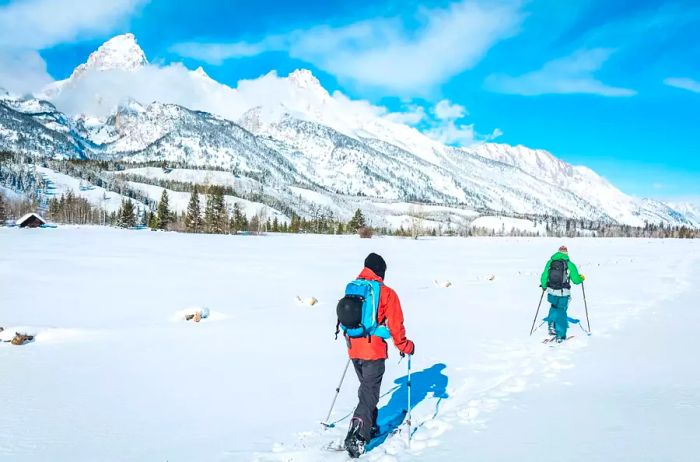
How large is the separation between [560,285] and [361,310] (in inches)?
351

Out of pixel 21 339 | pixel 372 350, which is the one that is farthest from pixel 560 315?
pixel 21 339

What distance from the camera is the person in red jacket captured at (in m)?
6.61

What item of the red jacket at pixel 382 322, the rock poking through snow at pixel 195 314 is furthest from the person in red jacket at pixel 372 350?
the rock poking through snow at pixel 195 314

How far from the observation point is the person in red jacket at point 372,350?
6.61 m

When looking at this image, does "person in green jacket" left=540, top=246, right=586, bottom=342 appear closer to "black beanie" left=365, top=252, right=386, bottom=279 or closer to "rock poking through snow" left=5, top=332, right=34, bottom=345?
"black beanie" left=365, top=252, right=386, bottom=279

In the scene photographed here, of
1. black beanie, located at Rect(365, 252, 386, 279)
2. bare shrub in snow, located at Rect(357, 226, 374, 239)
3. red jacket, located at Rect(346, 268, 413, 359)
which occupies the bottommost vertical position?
red jacket, located at Rect(346, 268, 413, 359)

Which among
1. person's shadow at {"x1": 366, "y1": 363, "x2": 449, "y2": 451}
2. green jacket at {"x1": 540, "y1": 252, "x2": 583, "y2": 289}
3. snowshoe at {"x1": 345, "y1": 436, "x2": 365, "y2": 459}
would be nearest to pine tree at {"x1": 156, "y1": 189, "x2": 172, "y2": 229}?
green jacket at {"x1": 540, "y1": 252, "x2": 583, "y2": 289}

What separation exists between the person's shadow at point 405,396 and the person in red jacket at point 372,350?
424 mm

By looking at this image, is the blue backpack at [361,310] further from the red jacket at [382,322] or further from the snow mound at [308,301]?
the snow mound at [308,301]

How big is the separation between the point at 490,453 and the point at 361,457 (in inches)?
65.3

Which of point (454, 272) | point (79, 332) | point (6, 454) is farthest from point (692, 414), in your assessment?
point (454, 272)

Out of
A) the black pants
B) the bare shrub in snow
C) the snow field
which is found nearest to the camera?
the snow field

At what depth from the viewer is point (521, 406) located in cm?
795

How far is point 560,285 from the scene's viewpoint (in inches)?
526
